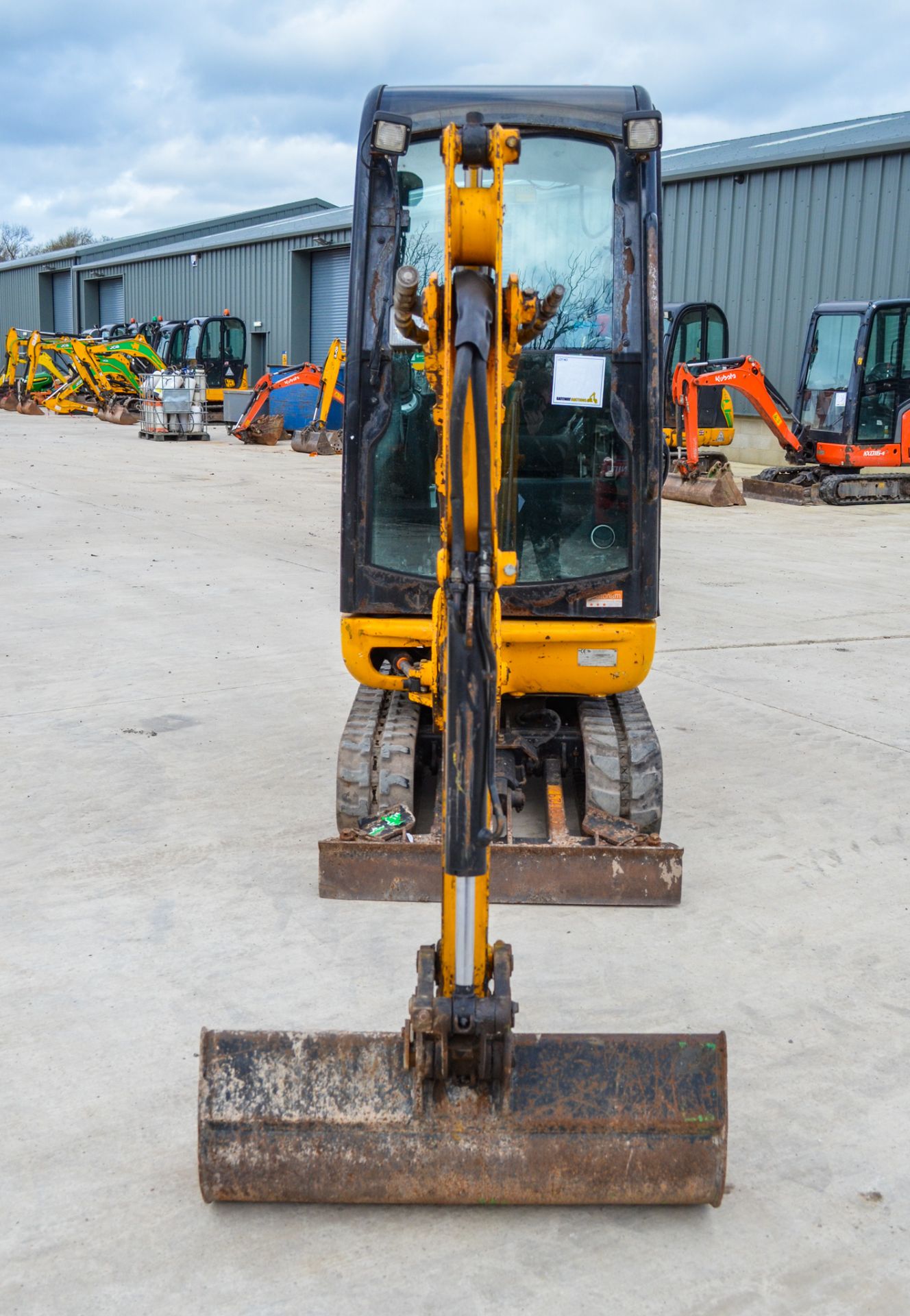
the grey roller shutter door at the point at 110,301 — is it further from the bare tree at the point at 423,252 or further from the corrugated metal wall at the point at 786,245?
the bare tree at the point at 423,252

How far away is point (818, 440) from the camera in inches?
698

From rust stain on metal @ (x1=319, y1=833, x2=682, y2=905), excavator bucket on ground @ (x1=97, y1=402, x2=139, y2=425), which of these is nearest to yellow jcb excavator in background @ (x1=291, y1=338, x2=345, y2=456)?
excavator bucket on ground @ (x1=97, y1=402, x2=139, y2=425)

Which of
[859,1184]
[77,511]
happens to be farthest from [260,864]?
[77,511]

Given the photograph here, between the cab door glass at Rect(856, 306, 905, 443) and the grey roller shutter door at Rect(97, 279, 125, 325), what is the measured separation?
128ft

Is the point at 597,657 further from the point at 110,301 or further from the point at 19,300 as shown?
the point at 19,300

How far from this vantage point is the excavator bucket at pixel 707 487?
56.0 feet

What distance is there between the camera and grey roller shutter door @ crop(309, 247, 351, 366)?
117ft

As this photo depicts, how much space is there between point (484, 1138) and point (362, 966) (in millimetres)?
1200

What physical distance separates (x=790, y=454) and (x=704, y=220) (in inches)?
327

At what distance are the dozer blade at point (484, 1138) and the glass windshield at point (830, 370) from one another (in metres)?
15.7

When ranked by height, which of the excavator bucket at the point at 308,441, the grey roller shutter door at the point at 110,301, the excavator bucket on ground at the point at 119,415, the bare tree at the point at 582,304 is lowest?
the excavator bucket at the point at 308,441

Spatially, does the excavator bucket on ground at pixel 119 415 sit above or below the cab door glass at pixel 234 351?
below

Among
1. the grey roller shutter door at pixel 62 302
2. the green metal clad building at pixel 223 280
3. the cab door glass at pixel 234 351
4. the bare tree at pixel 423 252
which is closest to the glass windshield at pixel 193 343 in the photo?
the cab door glass at pixel 234 351

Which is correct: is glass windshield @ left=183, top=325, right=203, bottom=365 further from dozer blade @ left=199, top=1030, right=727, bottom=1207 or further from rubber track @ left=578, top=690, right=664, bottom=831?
dozer blade @ left=199, top=1030, right=727, bottom=1207
